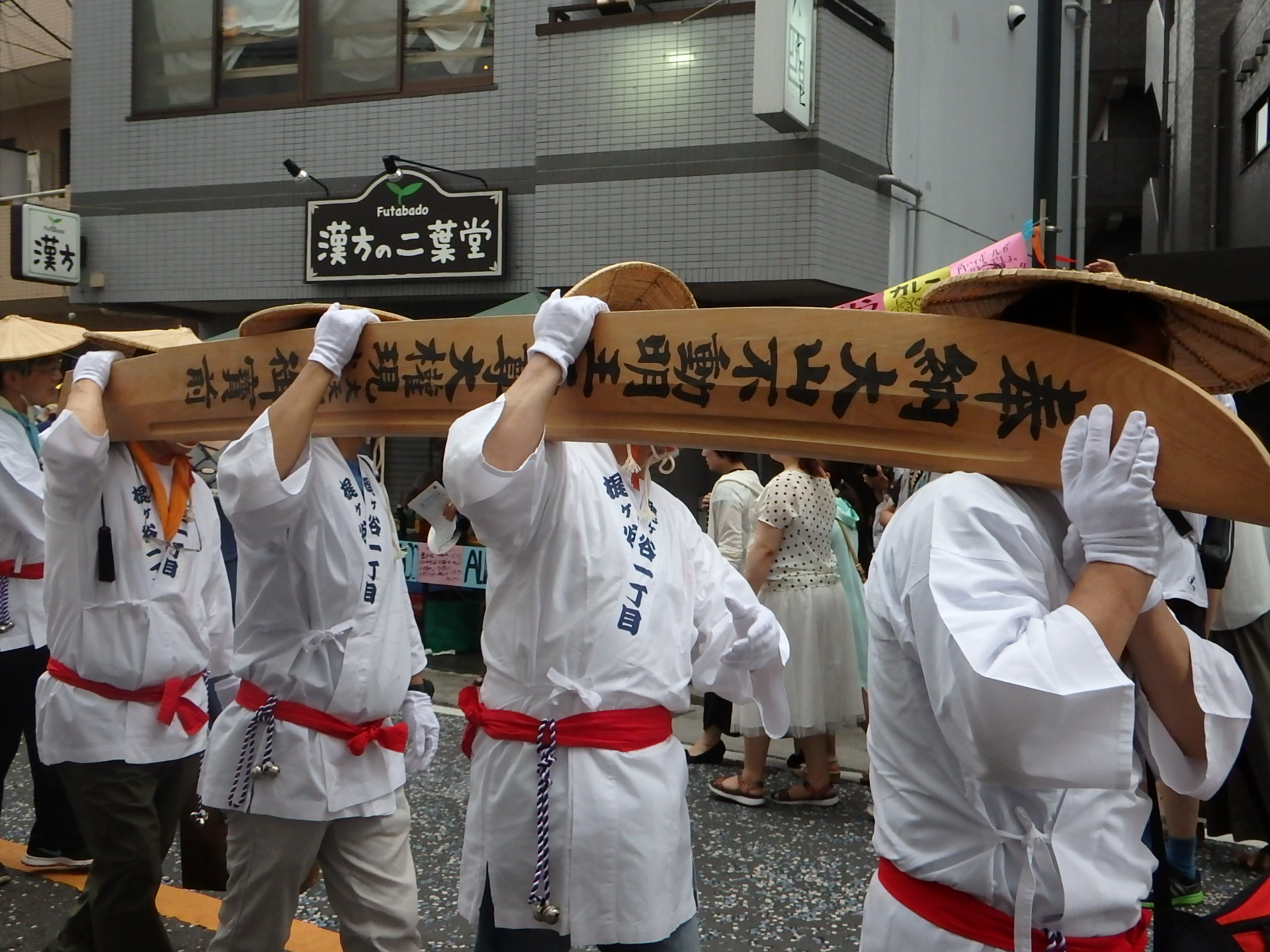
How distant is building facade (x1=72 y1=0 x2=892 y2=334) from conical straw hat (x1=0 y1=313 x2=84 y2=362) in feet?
18.2

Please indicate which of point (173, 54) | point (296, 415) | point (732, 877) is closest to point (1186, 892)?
point (732, 877)

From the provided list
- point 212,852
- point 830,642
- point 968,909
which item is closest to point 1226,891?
point 830,642

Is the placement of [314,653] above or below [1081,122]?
below

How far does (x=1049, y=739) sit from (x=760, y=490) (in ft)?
16.7

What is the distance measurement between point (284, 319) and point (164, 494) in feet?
3.29

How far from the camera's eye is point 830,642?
613 cm

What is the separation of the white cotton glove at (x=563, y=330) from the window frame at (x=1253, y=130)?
1514 cm

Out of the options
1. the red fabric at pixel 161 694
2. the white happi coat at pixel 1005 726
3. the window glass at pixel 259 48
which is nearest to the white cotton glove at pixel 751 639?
the white happi coat at pixel 1005 726

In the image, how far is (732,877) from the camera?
4.92m

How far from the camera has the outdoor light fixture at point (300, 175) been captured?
10.2 meters

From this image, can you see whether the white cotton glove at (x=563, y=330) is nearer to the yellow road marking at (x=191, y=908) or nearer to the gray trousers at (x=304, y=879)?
the gray trousers at (x=304, y=879)

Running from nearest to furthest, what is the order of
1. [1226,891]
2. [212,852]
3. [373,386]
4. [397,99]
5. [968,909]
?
[968,909] < [373,386] < [212,852] < [1226,891] < [397,99]

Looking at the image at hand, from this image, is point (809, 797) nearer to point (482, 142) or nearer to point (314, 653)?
point (314, 653)

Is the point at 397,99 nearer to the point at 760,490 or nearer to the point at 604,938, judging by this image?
the point at 760,490
